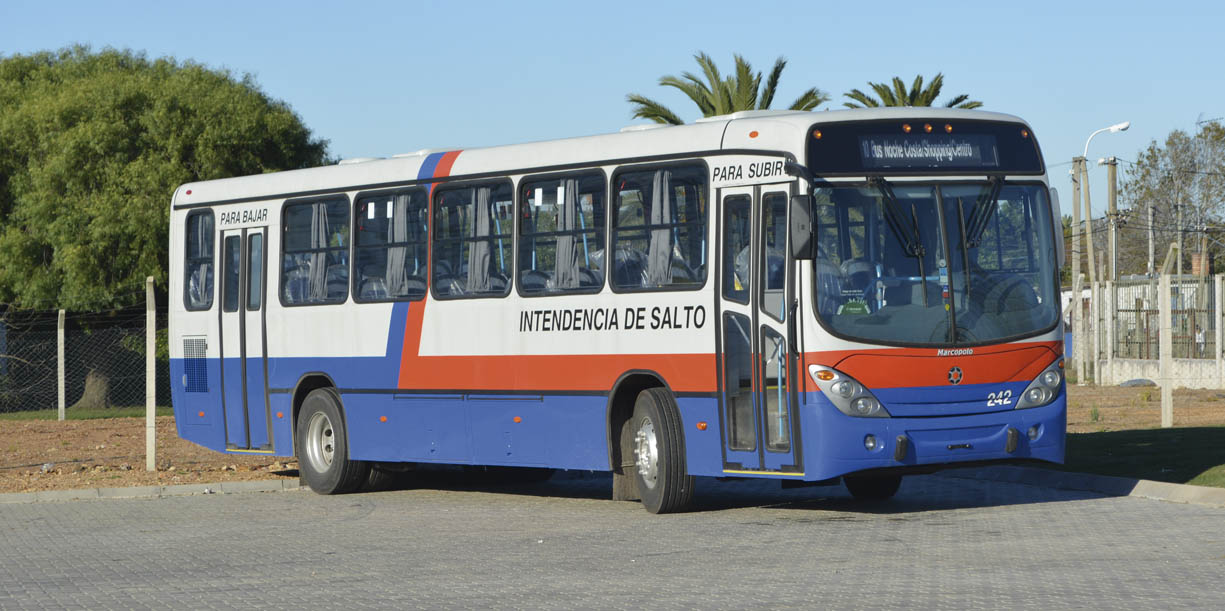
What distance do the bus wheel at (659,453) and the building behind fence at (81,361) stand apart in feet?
73.9

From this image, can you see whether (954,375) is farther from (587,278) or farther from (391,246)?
(391,246)

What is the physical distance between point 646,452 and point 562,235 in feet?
7.09

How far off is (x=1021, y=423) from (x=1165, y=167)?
226ft

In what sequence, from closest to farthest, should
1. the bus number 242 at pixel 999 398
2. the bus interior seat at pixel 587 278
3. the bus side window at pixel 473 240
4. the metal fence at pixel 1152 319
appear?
the bus number 242 at pixel 999 398
the bus interior seat at pixel 587 278
the bus side window at pixel 473 240
the metal fence at pixel 1152 319

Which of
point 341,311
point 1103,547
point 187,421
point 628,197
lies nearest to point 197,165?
point 187,421

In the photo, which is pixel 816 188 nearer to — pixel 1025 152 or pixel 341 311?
pixel 1025 152

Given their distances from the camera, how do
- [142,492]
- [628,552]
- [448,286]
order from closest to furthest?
[628,552]
[448,286]
[142,492]

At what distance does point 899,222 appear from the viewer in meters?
14.0

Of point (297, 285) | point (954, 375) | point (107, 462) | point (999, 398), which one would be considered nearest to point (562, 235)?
point (954, 375)

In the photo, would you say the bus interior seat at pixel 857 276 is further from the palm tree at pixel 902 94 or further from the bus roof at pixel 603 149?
the palm tree at pixel 902 94

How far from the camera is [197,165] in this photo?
4366 cm

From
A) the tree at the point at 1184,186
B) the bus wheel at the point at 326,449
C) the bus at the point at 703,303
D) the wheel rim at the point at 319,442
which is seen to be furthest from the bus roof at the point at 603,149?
the tree at the point at 1184,186

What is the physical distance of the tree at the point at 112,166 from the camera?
42.6m

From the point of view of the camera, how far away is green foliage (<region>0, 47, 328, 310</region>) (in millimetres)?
42625
